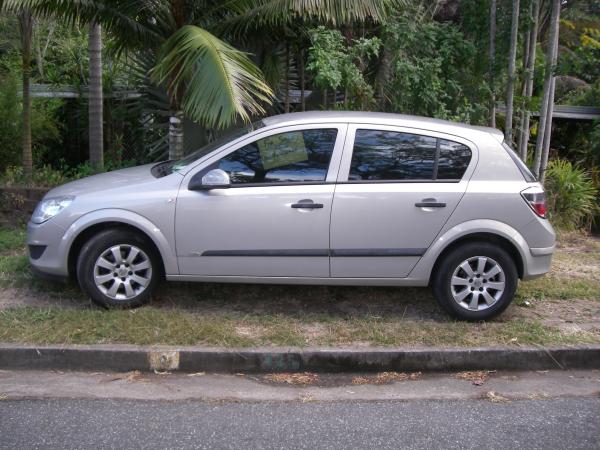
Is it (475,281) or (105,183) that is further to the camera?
(105,183)

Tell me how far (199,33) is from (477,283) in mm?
3581

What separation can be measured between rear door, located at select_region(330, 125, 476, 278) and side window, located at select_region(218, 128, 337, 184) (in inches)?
7.8

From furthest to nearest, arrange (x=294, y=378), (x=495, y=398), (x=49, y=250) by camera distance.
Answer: (x=49, y=250), (x=294, y=378), (x=495, y=398)

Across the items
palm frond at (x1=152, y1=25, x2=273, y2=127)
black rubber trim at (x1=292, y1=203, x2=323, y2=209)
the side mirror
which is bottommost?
black rubber trim at (x1=292, y1=203, x2=323, y2=209)

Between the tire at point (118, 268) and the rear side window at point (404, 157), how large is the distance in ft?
6.23

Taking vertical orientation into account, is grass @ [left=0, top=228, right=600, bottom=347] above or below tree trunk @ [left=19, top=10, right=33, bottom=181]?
below

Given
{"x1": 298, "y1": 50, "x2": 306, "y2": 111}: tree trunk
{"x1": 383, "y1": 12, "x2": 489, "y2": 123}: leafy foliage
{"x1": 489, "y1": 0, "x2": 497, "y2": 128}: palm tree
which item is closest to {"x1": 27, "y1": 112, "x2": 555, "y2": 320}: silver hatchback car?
{"x1": 383, "y1": 12, "x2": 489, "y2": 123}: leafy foliage

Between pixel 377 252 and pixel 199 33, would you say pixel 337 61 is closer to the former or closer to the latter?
pixel 199 33

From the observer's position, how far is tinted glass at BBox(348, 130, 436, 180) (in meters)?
5.68

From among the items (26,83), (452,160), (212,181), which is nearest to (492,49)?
(452,160)

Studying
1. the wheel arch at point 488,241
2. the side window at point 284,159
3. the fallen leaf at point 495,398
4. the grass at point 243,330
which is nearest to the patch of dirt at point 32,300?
the grass at point 243,330

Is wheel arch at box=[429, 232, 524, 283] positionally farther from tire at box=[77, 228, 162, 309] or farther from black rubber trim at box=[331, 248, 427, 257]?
tire at box=[77, 228, 162, 309]

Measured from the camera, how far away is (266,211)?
218 inches

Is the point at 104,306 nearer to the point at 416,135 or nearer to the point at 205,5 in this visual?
the point at 416,135
